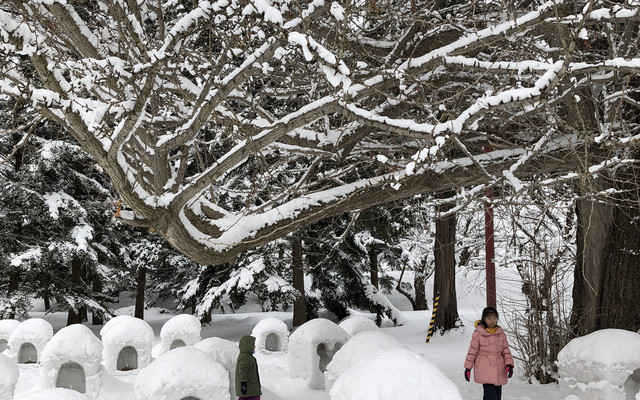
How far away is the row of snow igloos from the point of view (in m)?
6.43

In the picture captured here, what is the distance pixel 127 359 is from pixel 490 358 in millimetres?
8403

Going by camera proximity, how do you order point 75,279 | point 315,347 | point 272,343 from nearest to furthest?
point 315,347, point 272,343, point 75,279

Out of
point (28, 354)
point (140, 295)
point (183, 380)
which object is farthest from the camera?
point (140, 295)

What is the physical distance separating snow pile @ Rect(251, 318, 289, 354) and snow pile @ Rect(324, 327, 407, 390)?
20.1 ft

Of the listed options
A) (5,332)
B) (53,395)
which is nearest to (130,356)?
(5,332)

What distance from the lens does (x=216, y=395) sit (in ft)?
21.3

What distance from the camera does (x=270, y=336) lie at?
45.0ft

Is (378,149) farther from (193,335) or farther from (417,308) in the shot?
(417,308)

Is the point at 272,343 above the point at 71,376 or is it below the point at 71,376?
above

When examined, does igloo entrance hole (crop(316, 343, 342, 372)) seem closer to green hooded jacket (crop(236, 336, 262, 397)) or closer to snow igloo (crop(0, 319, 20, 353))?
green hooded jacket (crop(236, 336, 262, 397))

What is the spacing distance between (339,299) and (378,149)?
34.3ft

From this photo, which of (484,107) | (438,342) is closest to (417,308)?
(438,342)

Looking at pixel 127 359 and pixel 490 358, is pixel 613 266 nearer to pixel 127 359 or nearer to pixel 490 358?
pixel 490 358

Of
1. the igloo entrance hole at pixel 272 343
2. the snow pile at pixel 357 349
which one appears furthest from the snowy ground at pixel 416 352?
the snow pile at pixel 357 349
